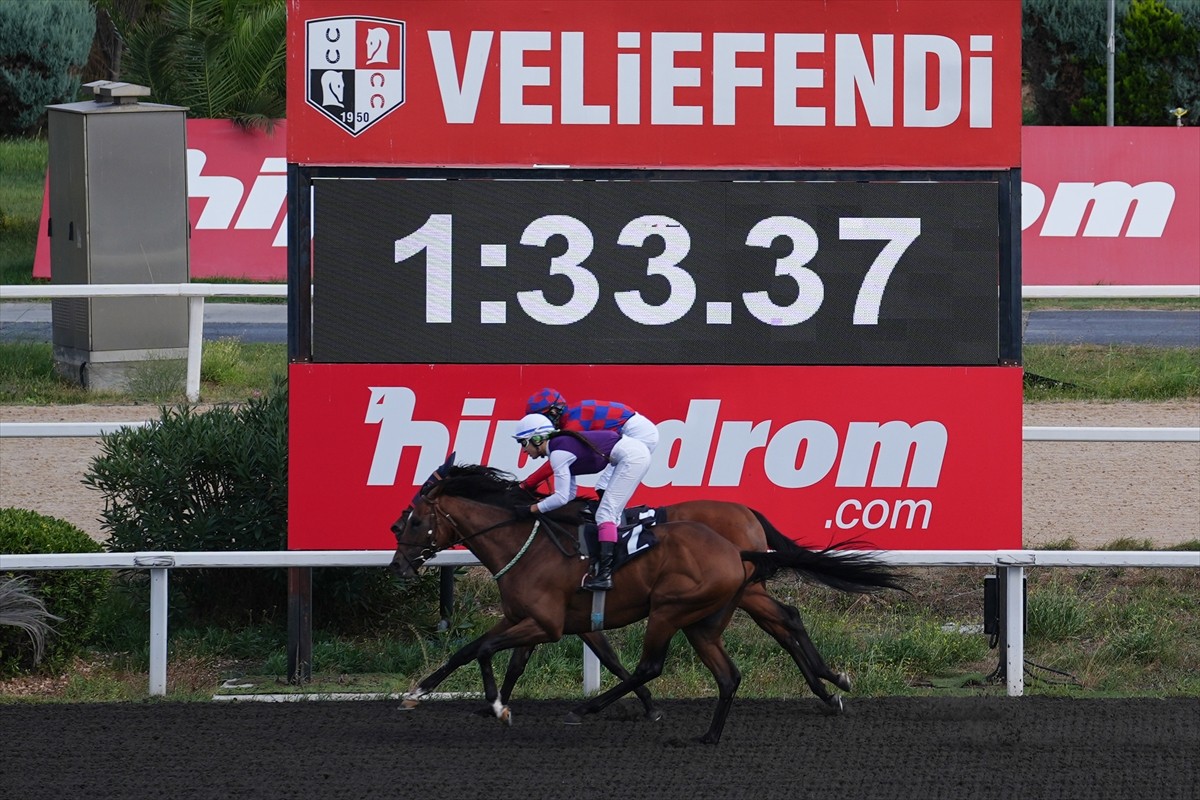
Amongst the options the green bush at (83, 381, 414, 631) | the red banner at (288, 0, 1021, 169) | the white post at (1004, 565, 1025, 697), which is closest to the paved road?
the green bush at (83, 381, 414, 631)

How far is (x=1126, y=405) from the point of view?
13289 millimetres

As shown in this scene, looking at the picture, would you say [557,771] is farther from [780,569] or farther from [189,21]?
[189,21]

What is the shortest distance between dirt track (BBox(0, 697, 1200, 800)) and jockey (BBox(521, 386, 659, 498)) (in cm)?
112

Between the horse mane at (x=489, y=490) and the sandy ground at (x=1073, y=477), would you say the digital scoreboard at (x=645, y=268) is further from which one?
the sandy ground at (x=1073, y=477)

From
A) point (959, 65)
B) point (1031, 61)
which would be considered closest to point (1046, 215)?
point (959, 65)

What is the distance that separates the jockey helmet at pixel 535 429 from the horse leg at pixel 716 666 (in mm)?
987

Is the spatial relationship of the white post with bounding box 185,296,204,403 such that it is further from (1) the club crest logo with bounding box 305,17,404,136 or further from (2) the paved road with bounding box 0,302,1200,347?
(2) the paved road with bounding box 0,302,1200,347

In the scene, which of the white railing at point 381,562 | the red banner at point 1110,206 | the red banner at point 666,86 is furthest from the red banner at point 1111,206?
Result: the red banner at point 666,86

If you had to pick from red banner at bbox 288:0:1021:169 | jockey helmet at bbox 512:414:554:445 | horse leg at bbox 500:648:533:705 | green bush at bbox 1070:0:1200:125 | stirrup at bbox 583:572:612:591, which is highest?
green bush at bbox 1070:0:1200:125

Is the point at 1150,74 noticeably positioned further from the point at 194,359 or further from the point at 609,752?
the point at 609,752

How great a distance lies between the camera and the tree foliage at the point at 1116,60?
3466 centimetres

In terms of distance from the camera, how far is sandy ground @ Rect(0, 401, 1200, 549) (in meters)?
9.75

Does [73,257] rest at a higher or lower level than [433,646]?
higher

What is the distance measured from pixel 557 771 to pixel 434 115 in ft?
9.73
